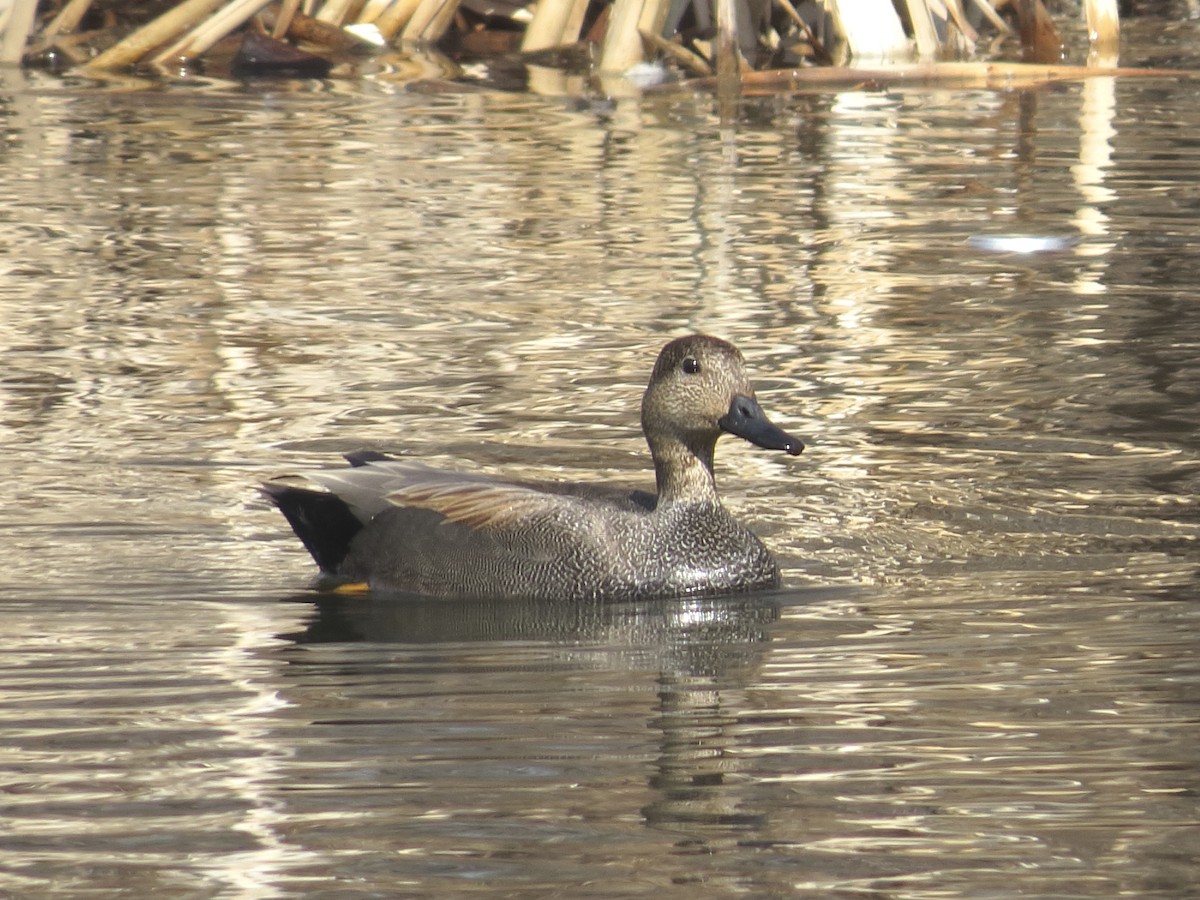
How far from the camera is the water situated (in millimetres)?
4168

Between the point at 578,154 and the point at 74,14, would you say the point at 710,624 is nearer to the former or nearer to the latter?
the point at 578,154

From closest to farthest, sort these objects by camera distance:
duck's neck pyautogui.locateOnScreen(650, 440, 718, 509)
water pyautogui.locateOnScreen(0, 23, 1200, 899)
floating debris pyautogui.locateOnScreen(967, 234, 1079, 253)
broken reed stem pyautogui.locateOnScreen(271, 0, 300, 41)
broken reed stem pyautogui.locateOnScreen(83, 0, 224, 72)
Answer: water pyautogui.locateOnScreen(0, 23, 1200, 899) → duck's neck pyautogui.locateOnScreen(650, 440, 718, 509) → floating debris pyautogui.locateOnScreen(967, 234, 1079, 253) → broken reed stem pyautogui.locateOnScreen(83, 0, 224, 72) → broken reed stem pyautogui.locateOnScreen(271, 0, 300, 41)

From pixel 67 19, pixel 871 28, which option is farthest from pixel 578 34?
pixel 67 19

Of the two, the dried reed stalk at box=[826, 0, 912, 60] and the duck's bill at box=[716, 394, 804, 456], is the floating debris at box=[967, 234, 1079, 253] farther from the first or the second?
the duck's bill at box=[716, 394, 804, 456]

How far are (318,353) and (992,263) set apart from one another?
3.41 m

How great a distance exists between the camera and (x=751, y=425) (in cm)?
636

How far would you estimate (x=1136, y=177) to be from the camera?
42.5 ft

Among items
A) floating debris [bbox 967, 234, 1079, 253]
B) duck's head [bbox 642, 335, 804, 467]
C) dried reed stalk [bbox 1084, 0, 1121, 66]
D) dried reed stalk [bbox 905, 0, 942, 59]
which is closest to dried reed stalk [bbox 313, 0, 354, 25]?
dried reed stalk [bbox 905, 0, 942, 59]

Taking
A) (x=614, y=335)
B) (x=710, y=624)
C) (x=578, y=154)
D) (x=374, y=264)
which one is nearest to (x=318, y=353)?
(x=614, y=335)

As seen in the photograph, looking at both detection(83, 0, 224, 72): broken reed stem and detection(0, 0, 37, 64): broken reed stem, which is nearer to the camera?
detection(0, 0, 37, 64): broken reed stem

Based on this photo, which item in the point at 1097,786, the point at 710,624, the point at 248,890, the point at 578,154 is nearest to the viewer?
the point at 248,890

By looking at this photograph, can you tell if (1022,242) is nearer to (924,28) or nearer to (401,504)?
(924,28)

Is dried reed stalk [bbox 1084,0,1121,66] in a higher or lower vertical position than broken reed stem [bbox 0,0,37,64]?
lower

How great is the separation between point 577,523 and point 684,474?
1.21 ft
